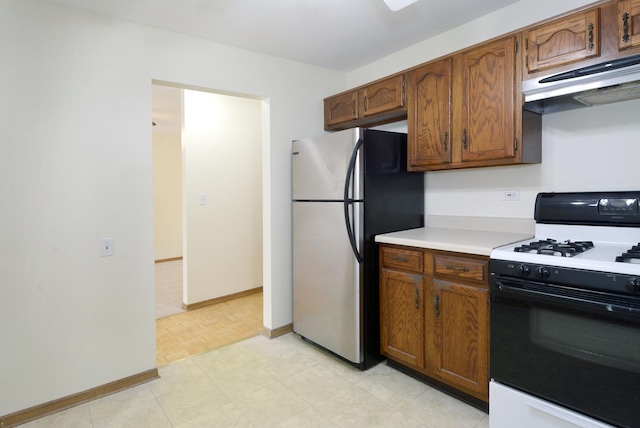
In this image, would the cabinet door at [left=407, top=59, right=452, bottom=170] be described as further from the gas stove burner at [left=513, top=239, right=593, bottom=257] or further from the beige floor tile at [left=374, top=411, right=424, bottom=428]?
the beige floor tile at [left=374, top=411, right=424, bottom=428]

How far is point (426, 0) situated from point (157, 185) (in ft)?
18.7

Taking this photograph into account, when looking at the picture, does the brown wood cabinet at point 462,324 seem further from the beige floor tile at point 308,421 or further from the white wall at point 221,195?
the white wall at point 221,195

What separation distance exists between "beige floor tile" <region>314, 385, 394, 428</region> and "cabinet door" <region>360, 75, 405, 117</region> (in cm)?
200

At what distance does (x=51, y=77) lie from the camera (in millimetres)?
1972

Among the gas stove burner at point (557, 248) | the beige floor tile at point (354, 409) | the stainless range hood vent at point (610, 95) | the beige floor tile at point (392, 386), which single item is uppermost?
the stainless range hood vent at point (610, 95)

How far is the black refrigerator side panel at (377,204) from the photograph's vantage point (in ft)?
7.66

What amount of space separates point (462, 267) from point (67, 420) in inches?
93.8

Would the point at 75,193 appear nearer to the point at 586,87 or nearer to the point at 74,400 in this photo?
the point at 74,400

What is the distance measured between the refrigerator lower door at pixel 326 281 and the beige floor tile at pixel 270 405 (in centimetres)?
50

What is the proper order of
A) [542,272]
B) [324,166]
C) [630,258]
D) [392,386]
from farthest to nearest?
[324,166], [392,386], [542,272], [630,258]

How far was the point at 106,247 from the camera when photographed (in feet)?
7.07

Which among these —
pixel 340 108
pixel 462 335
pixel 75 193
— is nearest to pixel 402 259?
pixel 462 335

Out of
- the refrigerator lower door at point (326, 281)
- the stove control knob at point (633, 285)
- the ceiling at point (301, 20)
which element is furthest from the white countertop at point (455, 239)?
the ceiling at point (301, 20)

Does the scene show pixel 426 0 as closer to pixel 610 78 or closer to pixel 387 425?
pixel 610 78
